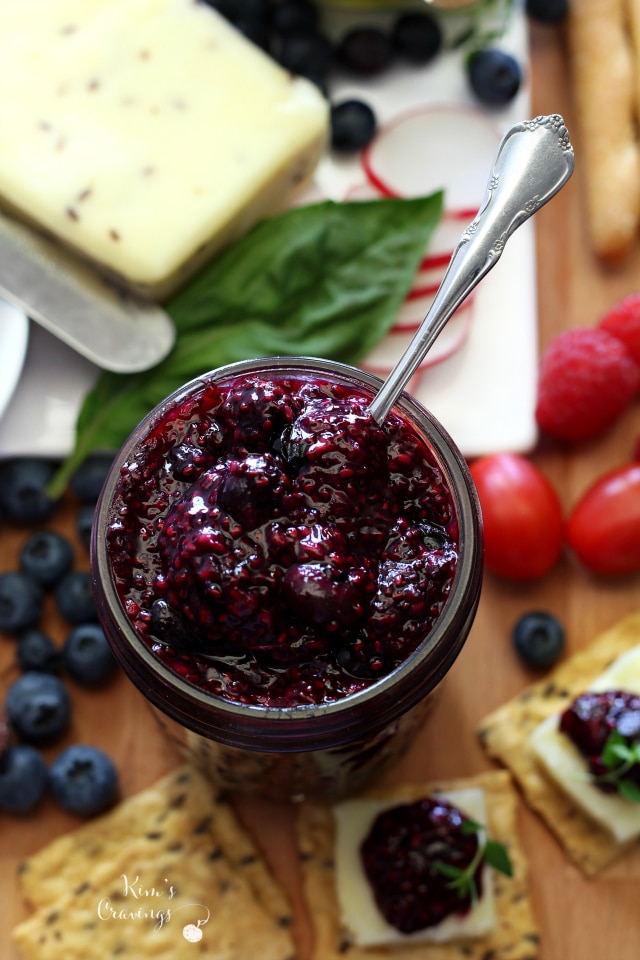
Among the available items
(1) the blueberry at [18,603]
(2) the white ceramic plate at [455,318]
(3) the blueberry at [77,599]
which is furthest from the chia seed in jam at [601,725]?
(1) the blueberry at [18,603]

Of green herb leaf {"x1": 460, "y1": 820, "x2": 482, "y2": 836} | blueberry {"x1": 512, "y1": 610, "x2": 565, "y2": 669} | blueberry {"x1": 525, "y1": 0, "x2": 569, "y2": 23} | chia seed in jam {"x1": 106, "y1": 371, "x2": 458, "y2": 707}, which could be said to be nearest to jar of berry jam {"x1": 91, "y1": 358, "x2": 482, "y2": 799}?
chia seed in jam {"x1": 106, "y1": 371, "x2": 458, "y2": 707}

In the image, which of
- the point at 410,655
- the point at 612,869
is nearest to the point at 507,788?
the point at 612,869

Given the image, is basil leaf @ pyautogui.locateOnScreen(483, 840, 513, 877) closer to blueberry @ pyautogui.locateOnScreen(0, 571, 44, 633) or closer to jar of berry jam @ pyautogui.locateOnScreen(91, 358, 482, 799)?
jar of berry jam @ pyautogui.locateOnScreen(91, 358, 482, 799)

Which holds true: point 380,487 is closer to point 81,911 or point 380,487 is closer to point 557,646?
point 557,646

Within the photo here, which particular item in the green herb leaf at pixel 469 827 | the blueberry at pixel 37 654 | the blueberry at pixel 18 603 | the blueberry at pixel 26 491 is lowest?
the green herb leaf at pixel 469 827

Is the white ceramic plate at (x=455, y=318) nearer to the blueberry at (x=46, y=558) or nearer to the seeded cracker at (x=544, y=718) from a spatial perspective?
the blueberry at (x=46, y=558)

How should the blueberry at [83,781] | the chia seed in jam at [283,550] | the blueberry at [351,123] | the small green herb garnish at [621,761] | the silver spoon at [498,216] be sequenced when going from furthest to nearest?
the blueberry at [351,123] → the blueberry at [83,781] → the small green herb garnish at [621,761] → the silver spoon at [498,216] → the chia seed in jam at [283,550]
